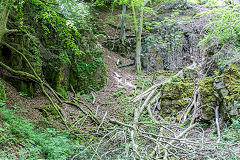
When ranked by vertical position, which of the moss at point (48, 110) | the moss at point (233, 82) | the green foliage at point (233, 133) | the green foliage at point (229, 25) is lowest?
the moss at point (48, 110)

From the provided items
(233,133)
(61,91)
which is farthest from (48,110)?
(233,133)

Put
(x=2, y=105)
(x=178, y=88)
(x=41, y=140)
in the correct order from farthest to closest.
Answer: (x=178, y=88), (x=2, y=105), (x=41, y=140)

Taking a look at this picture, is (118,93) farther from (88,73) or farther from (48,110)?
(48,110)

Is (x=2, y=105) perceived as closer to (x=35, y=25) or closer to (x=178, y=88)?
(x=35, y=25)

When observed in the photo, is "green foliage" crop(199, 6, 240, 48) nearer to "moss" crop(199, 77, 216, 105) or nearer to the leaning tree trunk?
"moss" crop(199, 77, 216, 105)

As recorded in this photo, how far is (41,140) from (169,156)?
9.77 feet

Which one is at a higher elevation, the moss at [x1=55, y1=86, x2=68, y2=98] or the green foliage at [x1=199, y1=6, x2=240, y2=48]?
the green foliage at [x1=199, y1=6, x2=240, y2=48]

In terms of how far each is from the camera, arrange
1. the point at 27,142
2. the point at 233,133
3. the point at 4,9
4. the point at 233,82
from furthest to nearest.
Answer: the point at 233,82 → the point at 4,9 → the point at 233,133 → the point at 27,142

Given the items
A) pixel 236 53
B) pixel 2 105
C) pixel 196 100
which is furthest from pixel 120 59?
pixel 2 105

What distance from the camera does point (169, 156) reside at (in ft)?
12.9

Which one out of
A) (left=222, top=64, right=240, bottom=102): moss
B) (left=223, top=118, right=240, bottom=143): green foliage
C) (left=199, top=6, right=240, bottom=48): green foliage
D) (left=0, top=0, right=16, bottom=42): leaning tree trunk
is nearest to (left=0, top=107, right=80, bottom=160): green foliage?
(left=0, top=0, right=16, bottom=42): leaning tree trunk

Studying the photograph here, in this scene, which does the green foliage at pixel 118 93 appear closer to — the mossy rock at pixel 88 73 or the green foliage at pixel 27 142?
the mossy rock at pixel 88 73

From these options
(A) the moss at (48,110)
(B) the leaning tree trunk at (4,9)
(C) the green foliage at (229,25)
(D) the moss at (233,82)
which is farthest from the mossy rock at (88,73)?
(D) the moss at (233,82)

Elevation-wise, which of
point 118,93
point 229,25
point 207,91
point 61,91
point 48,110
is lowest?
point 118,93
